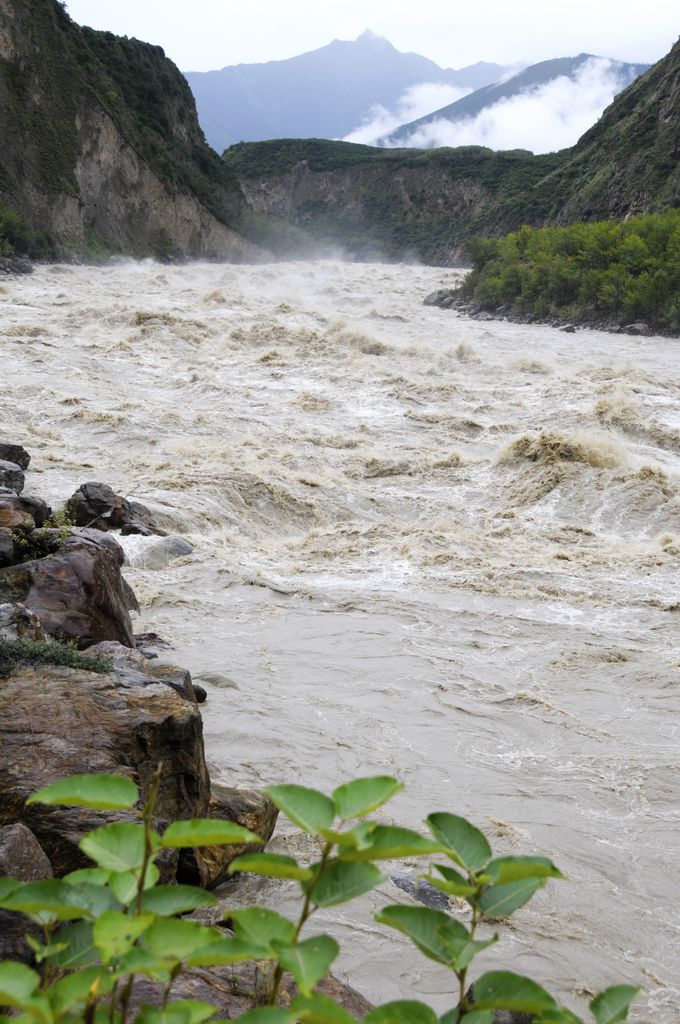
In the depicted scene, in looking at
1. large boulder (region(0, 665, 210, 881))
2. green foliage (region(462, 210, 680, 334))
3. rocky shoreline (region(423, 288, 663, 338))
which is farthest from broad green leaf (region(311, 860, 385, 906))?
green foliage (region(462, 210, 680, 334))

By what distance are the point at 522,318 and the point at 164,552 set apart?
973 inches

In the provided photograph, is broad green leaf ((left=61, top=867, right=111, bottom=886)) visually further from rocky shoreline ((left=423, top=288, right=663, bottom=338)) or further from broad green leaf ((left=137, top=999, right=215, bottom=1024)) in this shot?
rocky shoreline ((left=423, top=288, right=663, bottom=338))

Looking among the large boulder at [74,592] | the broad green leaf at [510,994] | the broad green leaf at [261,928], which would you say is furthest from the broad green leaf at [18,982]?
the large boulder at [74,592]

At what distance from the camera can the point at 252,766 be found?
472 cm

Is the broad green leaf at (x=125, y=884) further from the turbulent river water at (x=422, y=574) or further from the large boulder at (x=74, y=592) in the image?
the large boulder at (x=74, y=592)

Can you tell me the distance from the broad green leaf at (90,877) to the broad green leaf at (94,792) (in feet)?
0.29

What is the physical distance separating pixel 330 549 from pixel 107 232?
40.7 metres

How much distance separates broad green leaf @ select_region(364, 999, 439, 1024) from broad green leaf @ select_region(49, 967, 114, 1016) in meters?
0.29

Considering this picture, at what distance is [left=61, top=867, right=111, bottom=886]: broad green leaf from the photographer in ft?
3.49

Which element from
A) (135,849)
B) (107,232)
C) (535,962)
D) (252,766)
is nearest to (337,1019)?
(135,849)

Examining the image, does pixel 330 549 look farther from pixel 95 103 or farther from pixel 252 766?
pixel 95 103

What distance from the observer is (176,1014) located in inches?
37.1

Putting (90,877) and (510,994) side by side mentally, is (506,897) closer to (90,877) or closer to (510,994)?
(510,994)

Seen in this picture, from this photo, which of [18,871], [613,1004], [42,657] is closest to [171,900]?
[613,1004]
